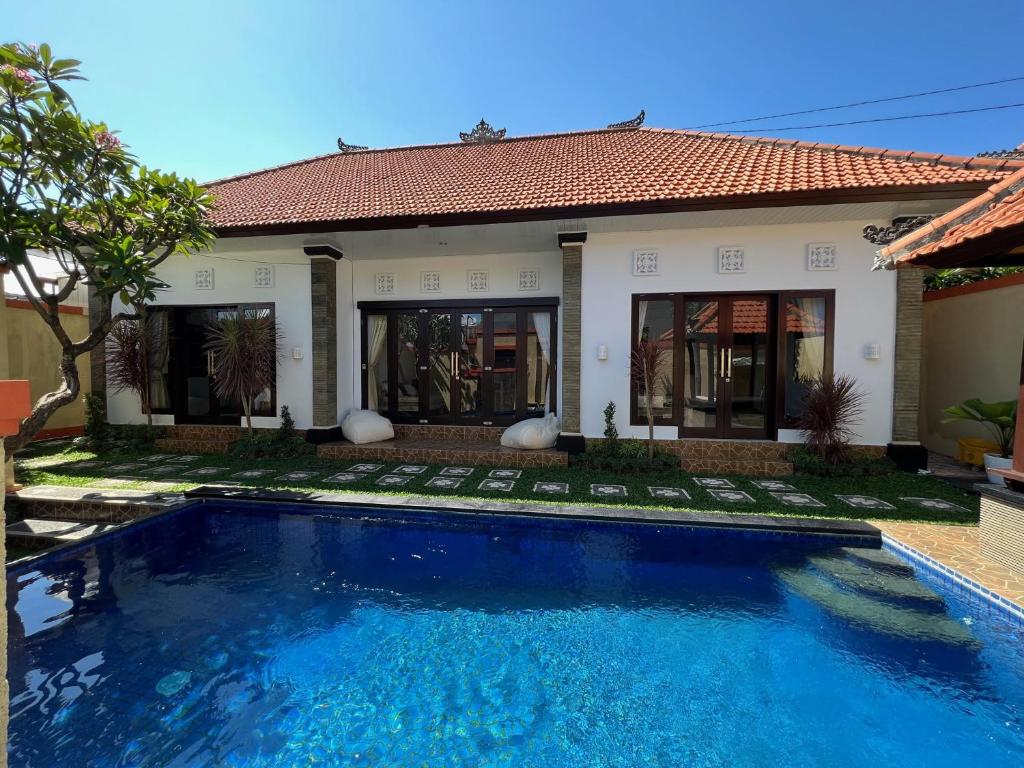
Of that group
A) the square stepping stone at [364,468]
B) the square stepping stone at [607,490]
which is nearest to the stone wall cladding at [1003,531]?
the square stepping stone at [607,490]

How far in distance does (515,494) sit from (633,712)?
308cm

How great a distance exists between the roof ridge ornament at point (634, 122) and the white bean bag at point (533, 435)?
727 centimetres

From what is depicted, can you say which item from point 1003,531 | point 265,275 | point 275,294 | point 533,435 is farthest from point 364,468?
point 1003,531

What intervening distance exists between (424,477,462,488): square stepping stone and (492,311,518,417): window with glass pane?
248 cm

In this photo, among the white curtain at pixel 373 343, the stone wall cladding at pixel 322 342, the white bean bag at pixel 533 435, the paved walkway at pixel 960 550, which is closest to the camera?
the paved walkway at pixel 960 550

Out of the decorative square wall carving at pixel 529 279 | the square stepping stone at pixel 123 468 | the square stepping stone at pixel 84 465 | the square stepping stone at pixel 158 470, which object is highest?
the decorative square wall carving at pixel 529 279

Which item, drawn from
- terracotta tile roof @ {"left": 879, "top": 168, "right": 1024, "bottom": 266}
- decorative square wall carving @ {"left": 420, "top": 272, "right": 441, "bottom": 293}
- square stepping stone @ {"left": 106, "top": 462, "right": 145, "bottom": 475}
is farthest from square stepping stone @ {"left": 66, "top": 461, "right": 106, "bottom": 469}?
terracotta tile roof @ {"left": 879, "top": 168, "right": 1024, "bottom": 266}

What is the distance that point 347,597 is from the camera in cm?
365

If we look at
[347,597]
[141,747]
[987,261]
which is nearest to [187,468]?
[347,597]

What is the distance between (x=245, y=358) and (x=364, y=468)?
283cm

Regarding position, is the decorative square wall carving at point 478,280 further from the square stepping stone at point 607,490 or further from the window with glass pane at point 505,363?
the square stepping stone at point 607,490

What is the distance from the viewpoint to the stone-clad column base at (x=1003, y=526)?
139 inches

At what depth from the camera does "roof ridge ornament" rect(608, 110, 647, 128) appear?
10.1m

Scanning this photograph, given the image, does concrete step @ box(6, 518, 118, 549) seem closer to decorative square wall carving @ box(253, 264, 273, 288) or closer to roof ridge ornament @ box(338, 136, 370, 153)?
decorative square wall carving @ box(253, 264, 273, 288)
